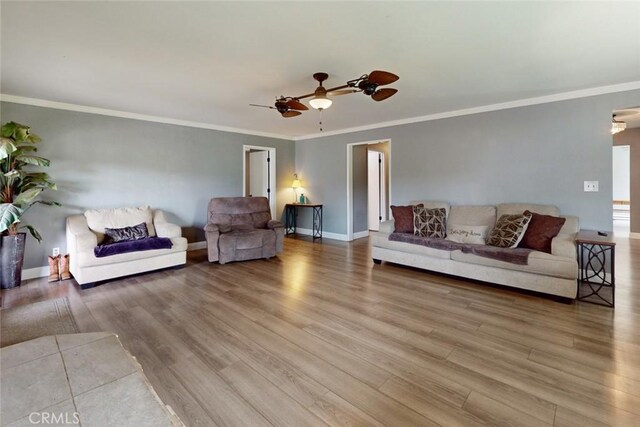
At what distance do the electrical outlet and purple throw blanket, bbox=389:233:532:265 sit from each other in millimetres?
1295

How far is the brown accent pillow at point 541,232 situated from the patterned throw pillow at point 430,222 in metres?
0.99

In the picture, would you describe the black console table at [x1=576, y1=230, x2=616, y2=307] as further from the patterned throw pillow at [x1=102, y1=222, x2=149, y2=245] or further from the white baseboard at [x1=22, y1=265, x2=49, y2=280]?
the white baseboard at [x1=22, y1=265, x2=49, y2=280]

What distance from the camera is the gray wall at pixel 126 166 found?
4.06m

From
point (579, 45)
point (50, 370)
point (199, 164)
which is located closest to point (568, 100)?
point (579, 45)

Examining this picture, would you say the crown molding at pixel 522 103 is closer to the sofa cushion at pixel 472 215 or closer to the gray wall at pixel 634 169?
the sofa cushion at pixel 472 215

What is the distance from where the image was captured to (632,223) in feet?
21.3

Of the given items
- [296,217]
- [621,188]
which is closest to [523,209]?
[296,217]

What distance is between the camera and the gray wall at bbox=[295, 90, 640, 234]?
3.65 metres

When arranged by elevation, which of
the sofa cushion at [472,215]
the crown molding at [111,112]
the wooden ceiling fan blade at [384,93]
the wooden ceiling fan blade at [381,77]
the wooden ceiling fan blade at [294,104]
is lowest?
the sofa cushion at [472,215]

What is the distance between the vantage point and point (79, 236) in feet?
11.8

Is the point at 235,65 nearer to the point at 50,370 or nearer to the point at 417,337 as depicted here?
the point at 50,370

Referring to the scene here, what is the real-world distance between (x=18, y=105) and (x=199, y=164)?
245 centimetres

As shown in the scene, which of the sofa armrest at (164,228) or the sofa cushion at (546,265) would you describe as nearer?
the sofa cushion at (546,265)
